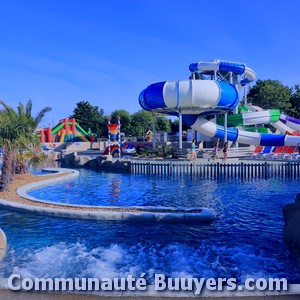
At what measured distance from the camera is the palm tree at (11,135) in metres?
14.0

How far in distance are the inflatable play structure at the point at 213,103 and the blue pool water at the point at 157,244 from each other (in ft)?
47.0

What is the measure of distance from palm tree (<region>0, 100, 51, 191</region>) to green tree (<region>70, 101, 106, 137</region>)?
52756 mm

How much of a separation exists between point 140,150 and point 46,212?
19.2 meters

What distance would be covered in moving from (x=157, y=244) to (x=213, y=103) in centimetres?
2026

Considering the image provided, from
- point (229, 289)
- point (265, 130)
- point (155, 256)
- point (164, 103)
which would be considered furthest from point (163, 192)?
point (265, 130)

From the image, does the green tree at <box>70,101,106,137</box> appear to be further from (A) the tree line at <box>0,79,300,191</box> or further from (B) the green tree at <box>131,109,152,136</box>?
(B) the green tree at <box>131,109,152,136</box>

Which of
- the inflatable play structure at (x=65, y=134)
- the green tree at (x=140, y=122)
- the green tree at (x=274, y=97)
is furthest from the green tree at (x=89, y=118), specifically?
the green tree at (x=274, y=97)

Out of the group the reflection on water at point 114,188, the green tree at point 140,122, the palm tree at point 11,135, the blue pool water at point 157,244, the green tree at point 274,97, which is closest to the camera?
the blue pool water at point 157,244

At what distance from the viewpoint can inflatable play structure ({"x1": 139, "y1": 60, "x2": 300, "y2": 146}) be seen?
26.2 m

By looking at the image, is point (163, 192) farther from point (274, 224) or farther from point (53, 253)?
point (53, 253)

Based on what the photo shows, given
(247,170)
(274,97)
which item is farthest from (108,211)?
(274,97)

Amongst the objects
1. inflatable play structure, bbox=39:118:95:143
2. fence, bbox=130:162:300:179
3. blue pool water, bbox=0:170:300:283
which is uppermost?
inflatable play structure, bbox=39:118:95:143

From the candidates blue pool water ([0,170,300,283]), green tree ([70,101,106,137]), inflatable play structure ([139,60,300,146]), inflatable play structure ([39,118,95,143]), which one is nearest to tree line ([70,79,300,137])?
green tree ([70,101,106,137])

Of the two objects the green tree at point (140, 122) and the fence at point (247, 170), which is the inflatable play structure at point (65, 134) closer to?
the green tree at point (140, 122)
